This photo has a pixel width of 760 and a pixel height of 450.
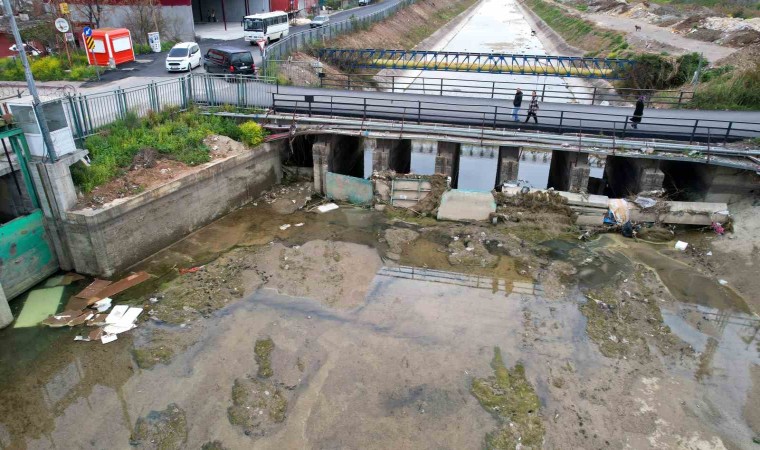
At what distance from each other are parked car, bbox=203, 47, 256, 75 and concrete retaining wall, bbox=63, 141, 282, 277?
861cm

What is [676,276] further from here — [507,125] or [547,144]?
[507,125]

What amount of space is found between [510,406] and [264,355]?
5.86 meters

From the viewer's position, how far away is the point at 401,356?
12.2 metres

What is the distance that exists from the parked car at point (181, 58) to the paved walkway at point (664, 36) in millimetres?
33534

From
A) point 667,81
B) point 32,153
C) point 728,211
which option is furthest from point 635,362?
point 667,81

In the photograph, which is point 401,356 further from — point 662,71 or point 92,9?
point 92,9

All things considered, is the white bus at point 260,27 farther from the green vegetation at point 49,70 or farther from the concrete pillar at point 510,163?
the concrete pillar at point 510,163

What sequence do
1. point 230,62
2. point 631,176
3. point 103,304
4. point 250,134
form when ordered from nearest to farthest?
point 103,304 → point 250,134 → point 631,176 → point 230,62

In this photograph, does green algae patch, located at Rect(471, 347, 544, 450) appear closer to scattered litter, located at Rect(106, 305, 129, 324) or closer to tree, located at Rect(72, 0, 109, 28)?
scattered litter, located at Rect(106, 305, 129, 324)

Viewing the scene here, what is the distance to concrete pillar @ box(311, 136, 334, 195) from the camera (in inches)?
837

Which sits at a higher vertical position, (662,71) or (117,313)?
(662,71)

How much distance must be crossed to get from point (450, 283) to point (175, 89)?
47.2ft

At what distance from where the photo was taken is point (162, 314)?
1364 centimetres

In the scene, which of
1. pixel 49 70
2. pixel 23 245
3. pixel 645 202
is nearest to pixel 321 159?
pixel 23 245
